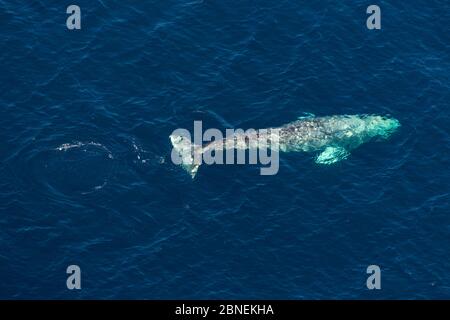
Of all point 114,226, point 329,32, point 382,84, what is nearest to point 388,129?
point 382,84

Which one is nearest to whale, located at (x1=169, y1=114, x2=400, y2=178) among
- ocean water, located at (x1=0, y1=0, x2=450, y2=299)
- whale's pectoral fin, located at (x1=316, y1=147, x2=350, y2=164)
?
whale's pectoral fin, located at (x1=316, y1=147, x2=350, y2=164)

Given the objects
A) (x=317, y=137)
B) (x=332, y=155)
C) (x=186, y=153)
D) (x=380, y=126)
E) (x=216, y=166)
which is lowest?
(x=216, y=166)

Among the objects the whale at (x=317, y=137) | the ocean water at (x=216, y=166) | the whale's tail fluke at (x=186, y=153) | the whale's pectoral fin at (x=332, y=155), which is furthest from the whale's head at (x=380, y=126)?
the whale's tail fluke at (x=186, y=153)

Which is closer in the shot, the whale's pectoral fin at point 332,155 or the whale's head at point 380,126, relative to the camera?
the whale's pectoral fin at point 332,155

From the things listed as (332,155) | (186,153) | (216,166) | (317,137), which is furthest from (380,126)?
(186,153)

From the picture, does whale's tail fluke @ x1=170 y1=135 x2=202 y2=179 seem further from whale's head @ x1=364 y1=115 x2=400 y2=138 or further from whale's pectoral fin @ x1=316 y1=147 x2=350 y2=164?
whale's head @ x1=364 y1=115 x2=400 y2=138

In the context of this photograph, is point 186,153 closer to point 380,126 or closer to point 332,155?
point 332,155

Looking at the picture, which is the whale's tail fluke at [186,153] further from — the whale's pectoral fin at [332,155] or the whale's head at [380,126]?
the whale's head at [380,126]
